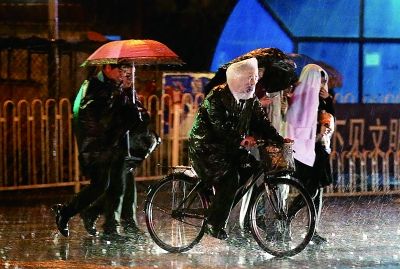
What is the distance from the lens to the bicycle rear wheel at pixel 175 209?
23.5ft

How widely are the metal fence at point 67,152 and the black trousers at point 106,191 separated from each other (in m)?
3.05

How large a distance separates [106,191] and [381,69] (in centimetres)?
755

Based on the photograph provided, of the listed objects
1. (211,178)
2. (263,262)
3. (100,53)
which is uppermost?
(100,53)

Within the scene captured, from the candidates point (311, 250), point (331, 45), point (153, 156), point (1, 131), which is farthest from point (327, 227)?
point (331, 45)

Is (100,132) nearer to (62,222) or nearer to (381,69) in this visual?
(62,222)

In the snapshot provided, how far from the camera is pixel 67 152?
11.1 meters

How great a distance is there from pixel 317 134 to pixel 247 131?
104 cm

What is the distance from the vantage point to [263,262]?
22.5 ft

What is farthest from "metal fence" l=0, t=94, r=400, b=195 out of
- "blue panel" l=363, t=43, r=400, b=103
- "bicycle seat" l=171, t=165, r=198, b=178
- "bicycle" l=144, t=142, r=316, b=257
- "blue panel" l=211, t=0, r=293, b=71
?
"bicycle seat" l=171, t=165, r=198, b=178

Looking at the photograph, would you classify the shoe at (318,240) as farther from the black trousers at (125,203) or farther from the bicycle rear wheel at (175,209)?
the black trousers at (125,203)

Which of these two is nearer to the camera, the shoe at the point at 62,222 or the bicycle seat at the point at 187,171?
the bicycle seat at the point at 187,171

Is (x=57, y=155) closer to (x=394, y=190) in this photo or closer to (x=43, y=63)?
(x=43, y=63)

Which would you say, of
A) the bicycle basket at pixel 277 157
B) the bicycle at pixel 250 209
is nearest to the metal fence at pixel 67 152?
the bicycle at pixel 250 209

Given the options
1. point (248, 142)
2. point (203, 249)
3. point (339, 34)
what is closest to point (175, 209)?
point (203, 249)
